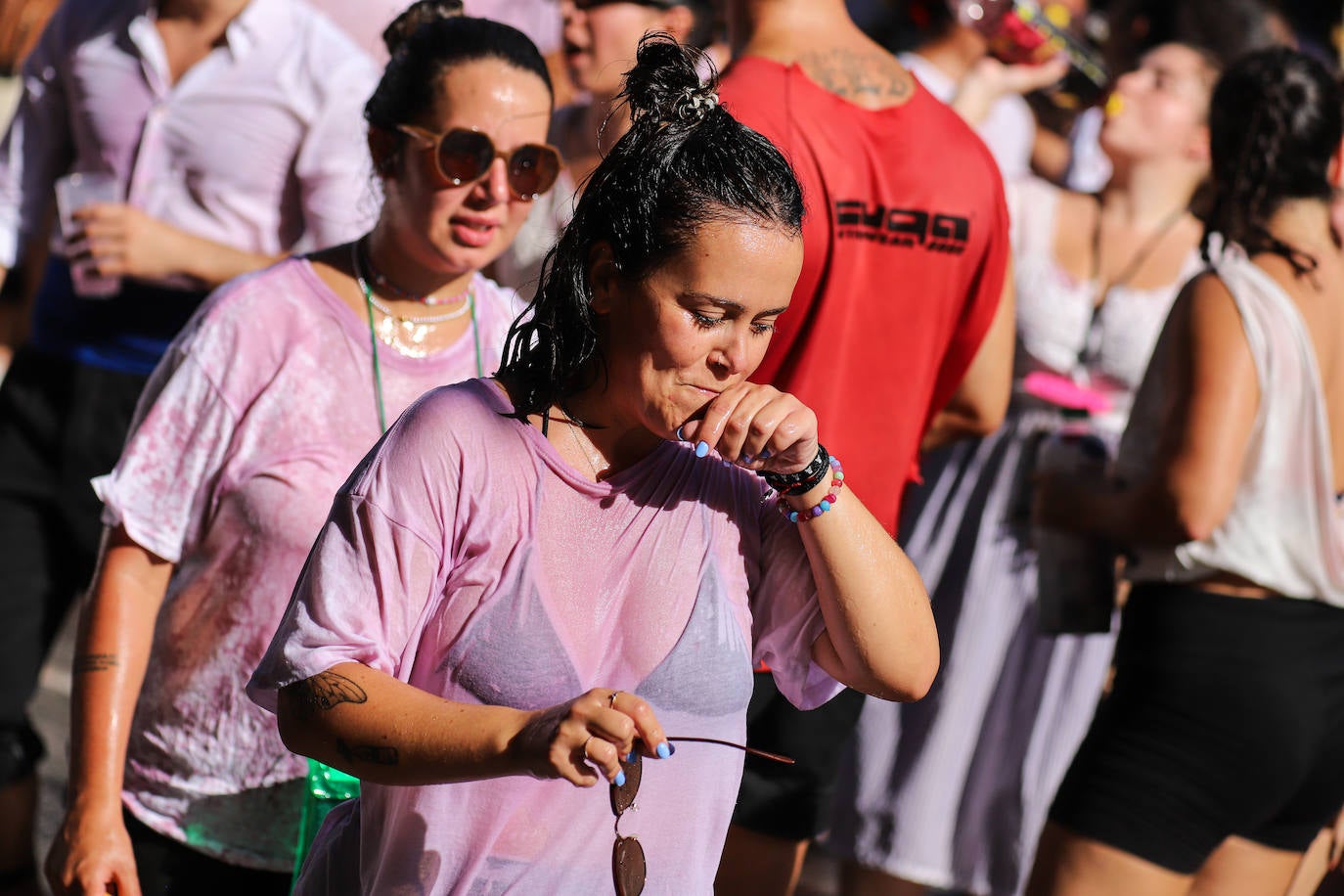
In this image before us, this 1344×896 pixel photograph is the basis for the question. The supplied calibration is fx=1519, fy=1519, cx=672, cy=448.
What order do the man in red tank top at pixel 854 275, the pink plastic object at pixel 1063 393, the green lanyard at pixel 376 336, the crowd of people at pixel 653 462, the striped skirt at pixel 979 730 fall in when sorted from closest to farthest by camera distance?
the crowd of people at pixel 653 462 < the green lanyard at pixel 376 336 < the man in red tank top at pixel 854 275 < the pink plastic object at pixel 1063 393 < the striped skirt at pixel 979 730

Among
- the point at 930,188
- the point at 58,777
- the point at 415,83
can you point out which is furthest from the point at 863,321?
the point at 58,777

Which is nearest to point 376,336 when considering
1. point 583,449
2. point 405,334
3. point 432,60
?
point 405,334

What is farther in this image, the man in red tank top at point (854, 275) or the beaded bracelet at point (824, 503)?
the man in red tank top at point (854, 275)

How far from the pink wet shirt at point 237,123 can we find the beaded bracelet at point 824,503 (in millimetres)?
1599

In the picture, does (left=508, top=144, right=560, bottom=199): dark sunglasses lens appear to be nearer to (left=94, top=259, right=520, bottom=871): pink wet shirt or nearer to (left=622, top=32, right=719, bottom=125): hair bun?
(left=94, top=259, right=520, bottom=871): pink wet shirt

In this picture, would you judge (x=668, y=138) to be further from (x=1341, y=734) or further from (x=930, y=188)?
(x=1341, y=734)

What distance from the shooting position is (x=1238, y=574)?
2824mm

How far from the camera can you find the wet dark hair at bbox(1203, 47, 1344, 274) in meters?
2.91

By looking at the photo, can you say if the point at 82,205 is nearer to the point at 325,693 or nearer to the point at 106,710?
the point at 106,710

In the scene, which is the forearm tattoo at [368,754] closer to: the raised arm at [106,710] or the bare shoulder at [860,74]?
the raised arm at [106,710]

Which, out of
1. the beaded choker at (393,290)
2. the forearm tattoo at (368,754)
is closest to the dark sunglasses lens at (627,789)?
the forearm tattoo at (368,754)

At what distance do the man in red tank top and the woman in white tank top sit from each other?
421mm

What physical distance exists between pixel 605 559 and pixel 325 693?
33 cm

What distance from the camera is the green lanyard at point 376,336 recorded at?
88.3 inches
